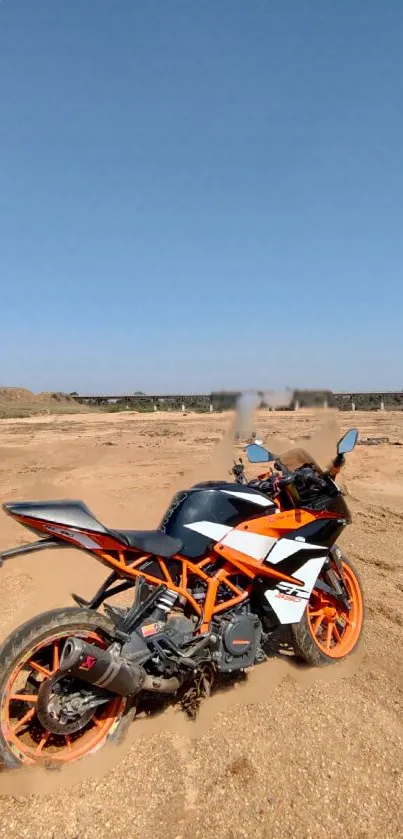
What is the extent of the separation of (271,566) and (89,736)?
1.41m

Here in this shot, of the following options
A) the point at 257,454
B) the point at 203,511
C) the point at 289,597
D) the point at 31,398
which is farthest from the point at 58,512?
the point at 31,398

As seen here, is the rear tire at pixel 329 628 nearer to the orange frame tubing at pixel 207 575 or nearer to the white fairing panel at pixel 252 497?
the orange frame tubing at pixel 207 575

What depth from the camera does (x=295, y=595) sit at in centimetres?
370

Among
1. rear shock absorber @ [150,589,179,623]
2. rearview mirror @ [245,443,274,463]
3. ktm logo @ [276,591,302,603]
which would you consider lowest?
ktm logo @ [276,591,302,603]

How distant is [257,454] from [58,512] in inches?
61.2

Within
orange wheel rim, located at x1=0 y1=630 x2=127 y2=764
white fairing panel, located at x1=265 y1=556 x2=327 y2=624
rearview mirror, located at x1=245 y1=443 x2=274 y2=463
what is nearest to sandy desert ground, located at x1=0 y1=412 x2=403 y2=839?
orange wheel rim, located at x1=0 y1=630 x2=127 y2=764

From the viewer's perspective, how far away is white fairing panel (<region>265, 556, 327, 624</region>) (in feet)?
11.8

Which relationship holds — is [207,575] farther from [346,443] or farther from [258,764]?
[346,443]

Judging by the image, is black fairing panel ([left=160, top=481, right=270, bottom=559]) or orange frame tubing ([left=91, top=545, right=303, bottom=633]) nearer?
orange frame tubing ([left=91, top=545, right=303, bottom=633])

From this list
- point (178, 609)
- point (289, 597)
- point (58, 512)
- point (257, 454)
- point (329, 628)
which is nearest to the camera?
point (58, 512)

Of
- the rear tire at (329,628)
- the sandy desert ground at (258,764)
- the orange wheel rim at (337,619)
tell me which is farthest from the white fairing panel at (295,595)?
the sandy desert ground at (258,764)

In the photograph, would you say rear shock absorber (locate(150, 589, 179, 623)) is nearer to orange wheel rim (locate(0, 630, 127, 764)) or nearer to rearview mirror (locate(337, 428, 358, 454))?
orange wheel rim (locate(0, 630, 127, 764))

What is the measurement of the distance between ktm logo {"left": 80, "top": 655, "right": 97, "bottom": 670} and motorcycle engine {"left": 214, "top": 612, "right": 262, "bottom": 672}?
0.84m

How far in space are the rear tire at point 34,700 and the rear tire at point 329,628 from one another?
131cm
